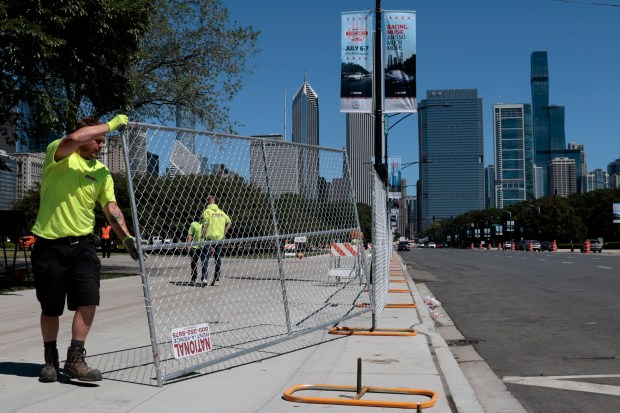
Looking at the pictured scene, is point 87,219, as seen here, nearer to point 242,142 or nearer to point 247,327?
point 242,142

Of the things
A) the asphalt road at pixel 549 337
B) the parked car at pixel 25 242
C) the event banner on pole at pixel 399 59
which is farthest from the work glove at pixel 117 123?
the event banner on pole at pixel 399 59

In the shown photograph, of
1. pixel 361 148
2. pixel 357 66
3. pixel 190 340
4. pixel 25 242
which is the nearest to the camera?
pixel 190 340

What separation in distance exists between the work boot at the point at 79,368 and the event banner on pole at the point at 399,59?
10.6 m

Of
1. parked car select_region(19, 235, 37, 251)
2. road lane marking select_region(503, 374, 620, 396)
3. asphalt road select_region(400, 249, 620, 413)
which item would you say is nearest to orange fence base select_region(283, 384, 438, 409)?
asphalt road select_region(400, 249, 620, 413)

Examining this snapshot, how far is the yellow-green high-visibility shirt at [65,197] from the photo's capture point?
5316 millimetres

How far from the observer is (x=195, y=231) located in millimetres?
6465

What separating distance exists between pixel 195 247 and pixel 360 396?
269cm

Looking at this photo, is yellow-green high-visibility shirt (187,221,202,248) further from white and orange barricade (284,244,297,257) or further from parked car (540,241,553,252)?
parked car (540,241,553,252)

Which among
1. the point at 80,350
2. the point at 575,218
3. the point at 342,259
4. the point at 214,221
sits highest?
the point at 575,218

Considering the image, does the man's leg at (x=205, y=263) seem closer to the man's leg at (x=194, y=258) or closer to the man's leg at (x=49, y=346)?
the man's leg at (x=194, y=258)

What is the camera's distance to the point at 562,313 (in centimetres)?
1115

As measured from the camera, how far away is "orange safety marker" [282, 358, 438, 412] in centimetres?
486

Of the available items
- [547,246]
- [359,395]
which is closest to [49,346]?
[359,395]

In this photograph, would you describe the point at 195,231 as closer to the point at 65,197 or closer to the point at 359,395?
the point at 65,197
